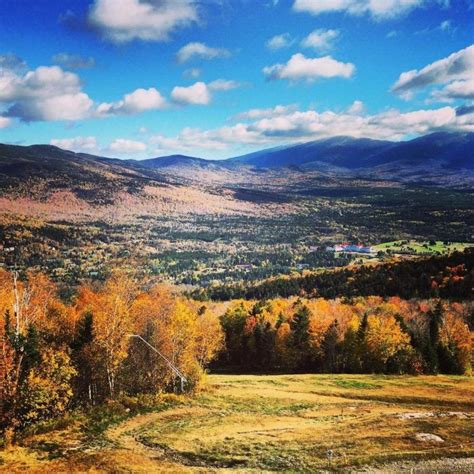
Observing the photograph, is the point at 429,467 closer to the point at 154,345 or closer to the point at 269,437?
the point at 269,437

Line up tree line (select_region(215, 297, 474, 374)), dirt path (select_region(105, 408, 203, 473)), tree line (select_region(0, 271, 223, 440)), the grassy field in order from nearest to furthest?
dirt path (select_region(105, 408, 203, 473)) < the grassy field < tree line (select_region(0, 271, 223, 440)) < tree line (select_region(215, 297, 474, 374))

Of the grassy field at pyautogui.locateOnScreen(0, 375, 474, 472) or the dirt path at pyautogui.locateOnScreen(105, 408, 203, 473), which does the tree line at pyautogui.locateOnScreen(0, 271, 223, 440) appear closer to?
the grassy field at pyautogui.locateOnScreen(0, 375, 474, 472)

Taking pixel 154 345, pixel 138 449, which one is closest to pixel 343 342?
pixel 154 345

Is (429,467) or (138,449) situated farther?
(138,449)

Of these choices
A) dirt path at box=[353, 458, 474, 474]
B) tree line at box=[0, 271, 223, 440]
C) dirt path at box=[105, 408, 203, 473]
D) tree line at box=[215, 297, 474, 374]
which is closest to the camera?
dirt path at box=[353, 458, 474, 474]

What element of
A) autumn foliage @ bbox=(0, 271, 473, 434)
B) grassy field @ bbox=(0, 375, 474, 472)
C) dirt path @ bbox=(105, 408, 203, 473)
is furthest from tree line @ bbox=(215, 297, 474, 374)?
dirt path @ bbox=(105, 408, 203, 473)

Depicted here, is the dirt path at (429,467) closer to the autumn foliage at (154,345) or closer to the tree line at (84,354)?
the tree line at (84,354)

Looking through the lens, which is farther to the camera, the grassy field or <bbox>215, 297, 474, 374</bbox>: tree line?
<bbox>215, 297, 474, 374</bbox>: tree line

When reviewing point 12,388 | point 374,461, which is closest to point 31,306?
point 12,388

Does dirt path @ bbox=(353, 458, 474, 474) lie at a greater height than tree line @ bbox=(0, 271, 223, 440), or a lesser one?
lesser
